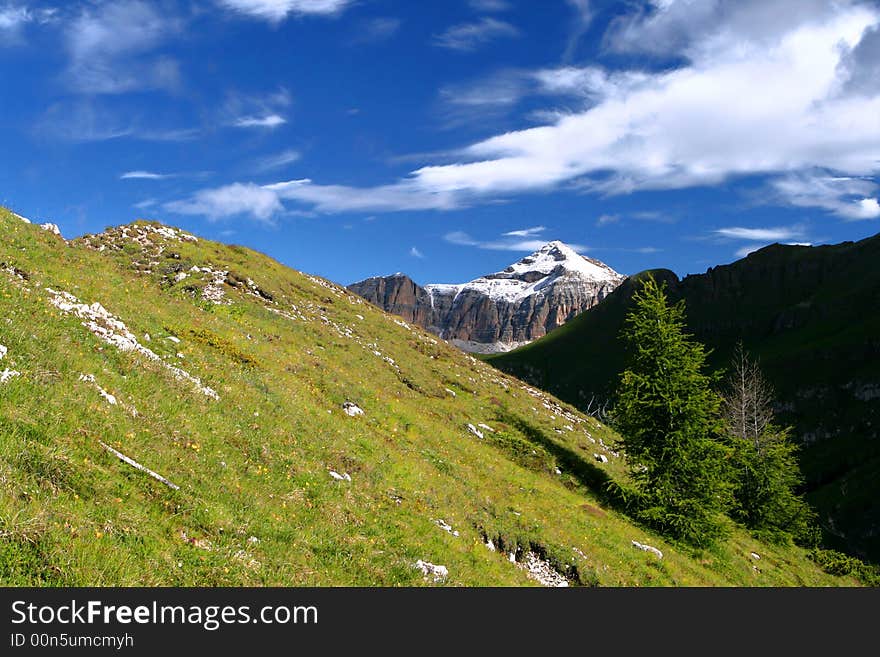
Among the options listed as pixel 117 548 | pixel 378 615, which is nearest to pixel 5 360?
pixel 117 548

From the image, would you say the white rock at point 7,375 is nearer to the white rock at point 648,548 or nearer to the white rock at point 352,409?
the white rock at point 352,409

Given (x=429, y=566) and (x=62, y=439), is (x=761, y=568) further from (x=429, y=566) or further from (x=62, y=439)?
(x=62, y=439)

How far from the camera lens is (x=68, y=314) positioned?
48.5 feet

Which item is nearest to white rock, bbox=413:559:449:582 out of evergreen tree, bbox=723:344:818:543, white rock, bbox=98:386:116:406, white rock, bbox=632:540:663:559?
white rock, bbox=98:386:116:406

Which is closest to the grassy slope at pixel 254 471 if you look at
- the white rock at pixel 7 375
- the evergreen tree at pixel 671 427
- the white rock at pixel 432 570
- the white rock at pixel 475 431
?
the white rock at pixel 7 375

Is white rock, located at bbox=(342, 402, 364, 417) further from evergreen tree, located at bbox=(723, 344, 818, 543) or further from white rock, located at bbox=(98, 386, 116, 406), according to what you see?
evergreen tree, located at bbox=(723, 344, 818, 543)

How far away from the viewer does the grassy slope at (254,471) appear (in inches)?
322

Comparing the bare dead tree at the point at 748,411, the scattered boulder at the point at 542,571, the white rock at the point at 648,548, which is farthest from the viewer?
the bare dead tree at the point at 748,411

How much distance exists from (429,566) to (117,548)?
701 cm

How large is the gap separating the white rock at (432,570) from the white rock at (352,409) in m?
10.5

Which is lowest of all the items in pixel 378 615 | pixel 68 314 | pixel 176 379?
pixel 378 615

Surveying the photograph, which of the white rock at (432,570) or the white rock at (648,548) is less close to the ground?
the white rock at (432,570)

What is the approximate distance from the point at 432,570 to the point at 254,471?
492 cm

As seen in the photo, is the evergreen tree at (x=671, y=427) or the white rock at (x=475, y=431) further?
the white rock at (x=475, y=431)
